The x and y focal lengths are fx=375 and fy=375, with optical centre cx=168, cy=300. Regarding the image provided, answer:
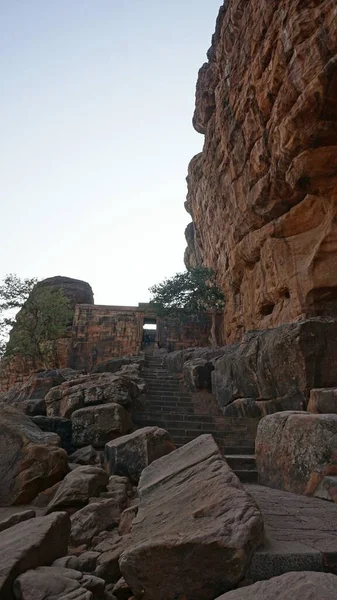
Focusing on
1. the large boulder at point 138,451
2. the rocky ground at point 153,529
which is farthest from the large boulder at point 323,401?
the large boulder at point 138,451

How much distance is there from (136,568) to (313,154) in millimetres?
12228

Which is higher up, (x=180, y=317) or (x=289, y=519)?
(x=180, y=317)

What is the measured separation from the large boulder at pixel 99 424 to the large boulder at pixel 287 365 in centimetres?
275

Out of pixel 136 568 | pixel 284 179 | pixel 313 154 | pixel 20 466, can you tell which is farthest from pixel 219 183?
pixel 136 568

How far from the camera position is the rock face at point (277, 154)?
10.8m

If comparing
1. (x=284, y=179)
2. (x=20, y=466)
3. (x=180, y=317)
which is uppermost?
(x=284, y=179)

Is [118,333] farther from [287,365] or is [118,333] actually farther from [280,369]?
[287,365]

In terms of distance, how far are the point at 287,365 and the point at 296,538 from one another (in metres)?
4.70

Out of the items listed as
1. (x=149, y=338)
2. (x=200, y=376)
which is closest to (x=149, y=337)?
(x=149, y=338)

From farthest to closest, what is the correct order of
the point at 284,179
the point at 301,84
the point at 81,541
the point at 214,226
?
the point at 214,226 < the point at 284,179 < the point at 301,84 < the point at 81,541

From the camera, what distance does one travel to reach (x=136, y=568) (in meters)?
2.10

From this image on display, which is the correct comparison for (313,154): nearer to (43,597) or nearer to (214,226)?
(214,226)

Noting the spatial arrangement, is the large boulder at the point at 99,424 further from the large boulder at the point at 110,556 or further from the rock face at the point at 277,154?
the rock face at the point at 277,154

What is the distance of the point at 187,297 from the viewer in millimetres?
22844
